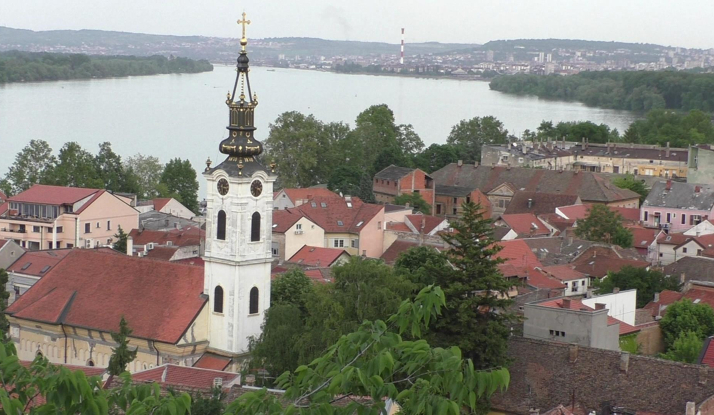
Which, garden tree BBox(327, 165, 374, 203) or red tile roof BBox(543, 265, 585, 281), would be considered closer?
red tile roof BBox(543, 265, 585, 281)

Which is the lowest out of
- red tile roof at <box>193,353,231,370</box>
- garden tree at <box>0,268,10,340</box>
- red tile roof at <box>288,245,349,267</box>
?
red tile roof at <box>288,245,349,267</box>

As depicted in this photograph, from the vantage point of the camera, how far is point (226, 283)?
21.6 m

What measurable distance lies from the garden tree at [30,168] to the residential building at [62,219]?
1026cm

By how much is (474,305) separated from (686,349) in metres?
4.80

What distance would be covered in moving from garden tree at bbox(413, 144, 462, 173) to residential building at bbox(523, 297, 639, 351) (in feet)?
132

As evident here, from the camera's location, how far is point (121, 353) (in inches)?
789

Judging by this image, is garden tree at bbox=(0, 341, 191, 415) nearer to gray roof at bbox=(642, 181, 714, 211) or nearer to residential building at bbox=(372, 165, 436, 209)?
gray roof at bbox=(642, 181, 714, 211)

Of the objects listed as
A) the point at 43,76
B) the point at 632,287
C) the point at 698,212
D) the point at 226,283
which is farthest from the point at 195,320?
the point at 43,76

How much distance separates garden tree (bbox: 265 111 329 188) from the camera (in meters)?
59.2

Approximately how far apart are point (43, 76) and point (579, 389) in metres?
141

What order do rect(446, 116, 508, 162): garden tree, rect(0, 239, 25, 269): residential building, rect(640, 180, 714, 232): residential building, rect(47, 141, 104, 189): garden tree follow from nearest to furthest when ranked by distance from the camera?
rect(0, 239, 25, 269): residential building, rect(640, 180, 714, 232): residential building, rect(47, 141, 104, 189): garden tree, rect(446, 116, 508, 162): garden tree

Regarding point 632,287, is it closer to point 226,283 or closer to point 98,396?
point 226,283

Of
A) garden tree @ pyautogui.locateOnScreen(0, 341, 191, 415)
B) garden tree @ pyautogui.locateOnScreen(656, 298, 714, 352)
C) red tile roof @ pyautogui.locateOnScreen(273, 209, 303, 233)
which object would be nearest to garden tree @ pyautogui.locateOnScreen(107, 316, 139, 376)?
garden tree @ pyautogui.locateOnScreen(656, 298, 714, 352)

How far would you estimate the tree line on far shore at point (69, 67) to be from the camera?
152 m
